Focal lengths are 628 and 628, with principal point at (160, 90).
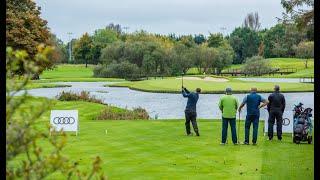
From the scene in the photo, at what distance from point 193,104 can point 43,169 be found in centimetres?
1856

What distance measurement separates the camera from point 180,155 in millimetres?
18688

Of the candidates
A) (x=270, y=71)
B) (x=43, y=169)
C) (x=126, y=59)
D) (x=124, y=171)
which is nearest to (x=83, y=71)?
(x=126, y=59)

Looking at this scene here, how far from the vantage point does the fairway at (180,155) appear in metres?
15.5

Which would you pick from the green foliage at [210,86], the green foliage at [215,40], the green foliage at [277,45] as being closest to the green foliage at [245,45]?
the green foliage at [277,45]

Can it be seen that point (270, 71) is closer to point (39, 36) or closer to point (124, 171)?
point (39, 36)

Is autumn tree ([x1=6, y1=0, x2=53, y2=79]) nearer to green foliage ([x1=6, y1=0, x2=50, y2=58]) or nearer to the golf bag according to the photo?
green foliage ([x1=6, y1=0, x2=50, y2=58])

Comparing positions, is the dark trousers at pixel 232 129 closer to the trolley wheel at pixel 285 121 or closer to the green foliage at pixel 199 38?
the trolley wheel at pixel 285 121

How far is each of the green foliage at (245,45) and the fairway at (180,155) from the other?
103 metres

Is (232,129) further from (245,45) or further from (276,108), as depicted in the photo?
(245,45)

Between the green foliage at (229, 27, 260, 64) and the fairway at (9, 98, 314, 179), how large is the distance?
4056 inches

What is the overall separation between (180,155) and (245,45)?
11241cm

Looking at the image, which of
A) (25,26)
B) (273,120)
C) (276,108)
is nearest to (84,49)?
(25,26)

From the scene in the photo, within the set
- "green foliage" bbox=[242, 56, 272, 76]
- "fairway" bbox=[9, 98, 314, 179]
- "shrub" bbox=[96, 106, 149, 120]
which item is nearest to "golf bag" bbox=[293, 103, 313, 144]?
"fairway" bbox=[9, 98, 314, 179]

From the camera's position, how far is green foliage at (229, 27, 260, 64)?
12825 centimetres
